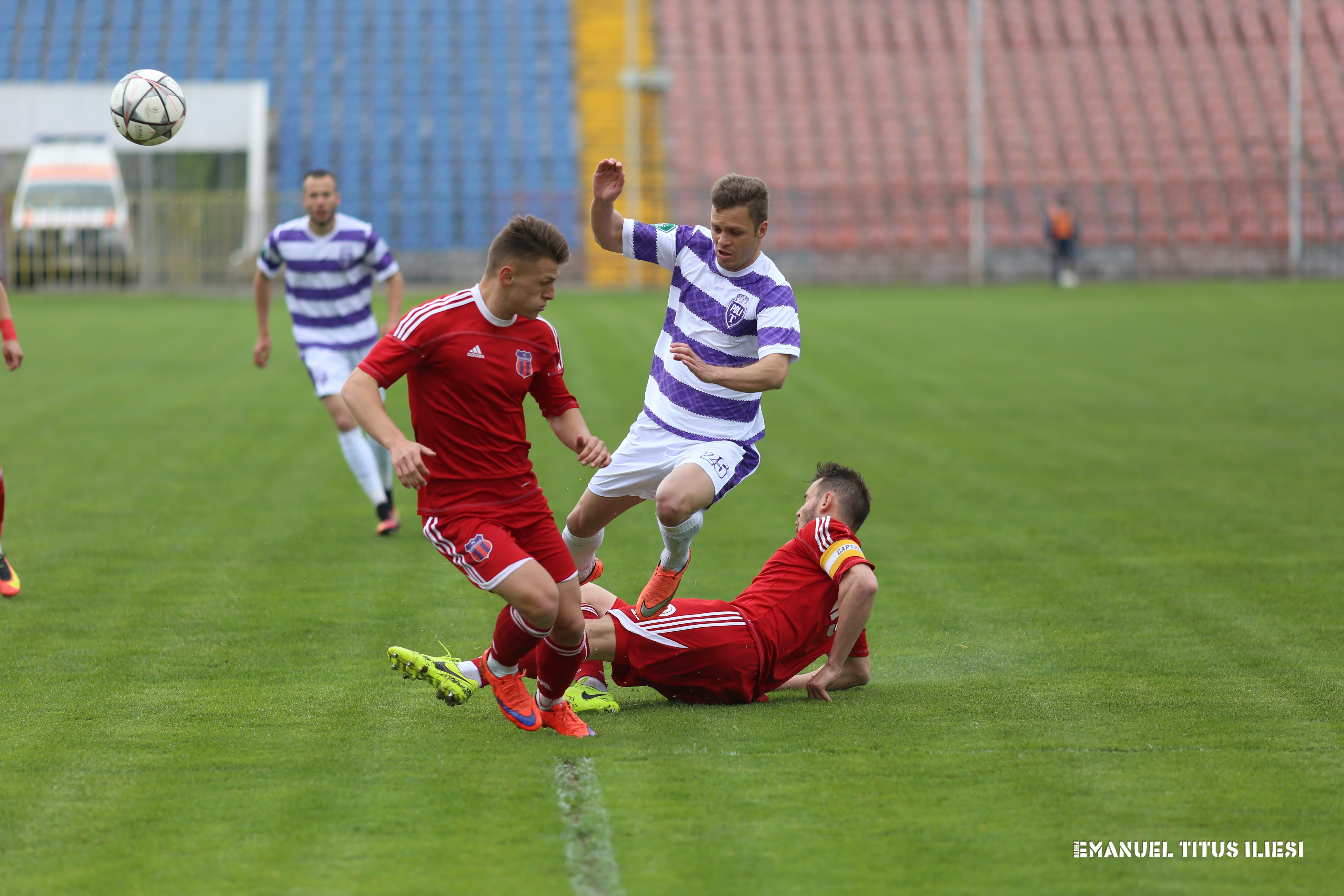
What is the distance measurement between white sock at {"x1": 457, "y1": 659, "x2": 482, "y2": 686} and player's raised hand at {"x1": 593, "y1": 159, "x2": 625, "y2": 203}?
1924 millimetres

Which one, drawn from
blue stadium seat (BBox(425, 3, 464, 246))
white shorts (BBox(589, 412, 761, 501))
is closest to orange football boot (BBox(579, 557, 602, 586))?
white shorts (BBox(589, 412, 761, 501))

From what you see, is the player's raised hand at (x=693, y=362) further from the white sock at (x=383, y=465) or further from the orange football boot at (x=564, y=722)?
the white sock at (x=383, y=465)

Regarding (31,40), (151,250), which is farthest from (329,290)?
(31,40)

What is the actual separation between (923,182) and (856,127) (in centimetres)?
257

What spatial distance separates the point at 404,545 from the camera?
8.45 m

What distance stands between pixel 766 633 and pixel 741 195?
1746 mm

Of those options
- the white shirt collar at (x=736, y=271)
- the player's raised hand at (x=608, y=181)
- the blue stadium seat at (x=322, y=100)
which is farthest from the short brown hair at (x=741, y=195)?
the blue stadium seat at (x=322, y=100)

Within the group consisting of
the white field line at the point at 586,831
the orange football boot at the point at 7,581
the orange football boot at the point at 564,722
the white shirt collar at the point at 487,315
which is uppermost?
the white shirt collar at the point at 487,315

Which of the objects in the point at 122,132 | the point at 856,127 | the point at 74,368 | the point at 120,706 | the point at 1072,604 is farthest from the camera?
the point at 856,127

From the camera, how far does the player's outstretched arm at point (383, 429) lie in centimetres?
442

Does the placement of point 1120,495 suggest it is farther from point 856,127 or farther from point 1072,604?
point 856,127

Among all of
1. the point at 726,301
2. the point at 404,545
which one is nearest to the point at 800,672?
the point at 726,301

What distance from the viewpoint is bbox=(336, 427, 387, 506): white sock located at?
8.85 metres

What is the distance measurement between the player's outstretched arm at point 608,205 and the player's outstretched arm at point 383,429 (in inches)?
53.0
